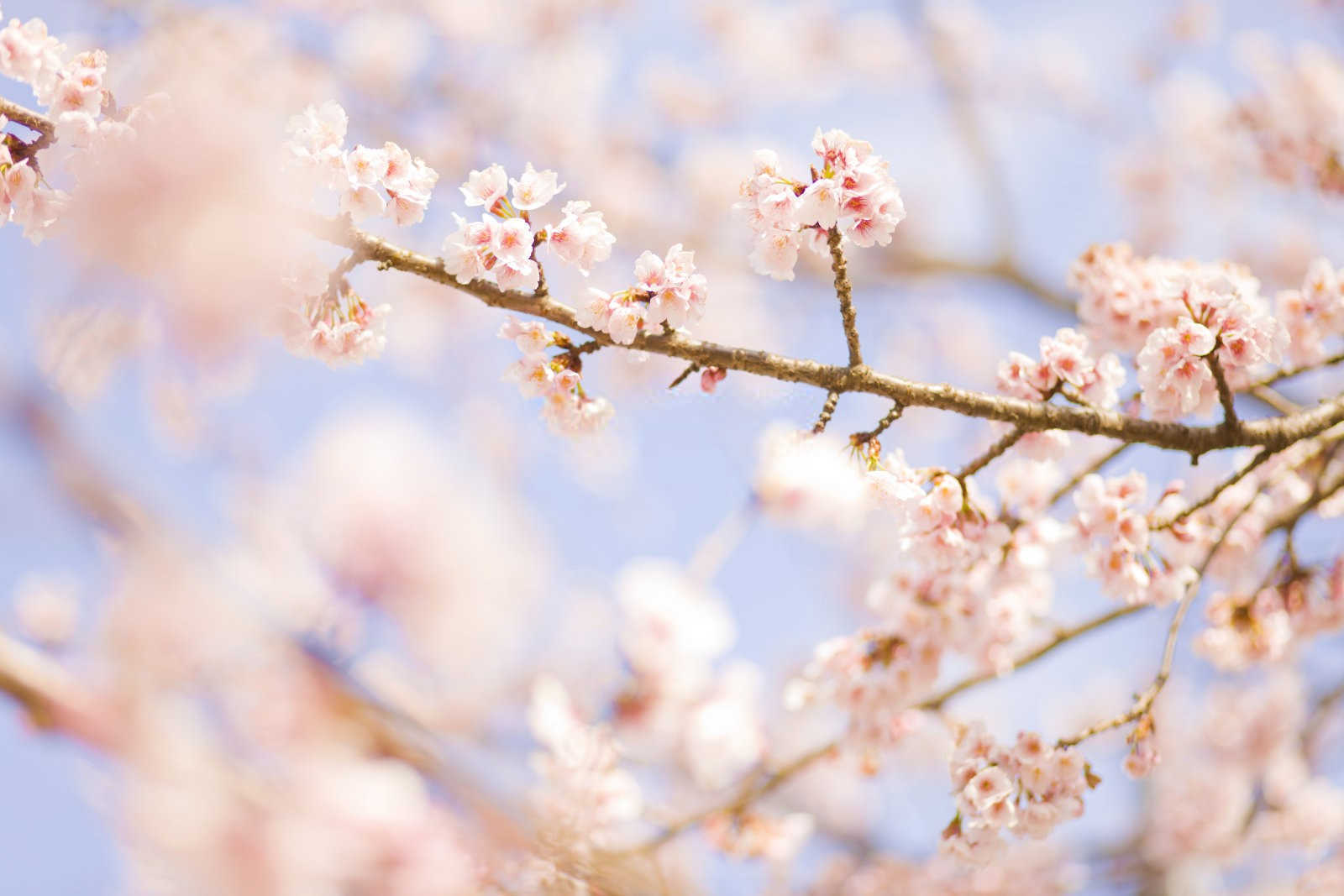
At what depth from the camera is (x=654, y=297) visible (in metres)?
2.00

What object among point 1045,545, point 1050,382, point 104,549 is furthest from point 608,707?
point 104,549

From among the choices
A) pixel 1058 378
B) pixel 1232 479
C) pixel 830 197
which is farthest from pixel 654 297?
pixel 1232 479

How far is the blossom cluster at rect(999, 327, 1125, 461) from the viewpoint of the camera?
2.26m

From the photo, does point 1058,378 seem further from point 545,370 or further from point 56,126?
point 56,126

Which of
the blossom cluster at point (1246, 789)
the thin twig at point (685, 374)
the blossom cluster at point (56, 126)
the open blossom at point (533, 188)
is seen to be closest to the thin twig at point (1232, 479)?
the thin twig at point (685, 374)

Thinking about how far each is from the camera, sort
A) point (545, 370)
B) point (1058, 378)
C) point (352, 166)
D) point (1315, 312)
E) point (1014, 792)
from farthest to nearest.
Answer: point (1315, 312)
point (1014, 792)
point (1058, 378)
point (545, 370)
point (352, 166)

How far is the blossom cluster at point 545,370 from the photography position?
6.94 feet

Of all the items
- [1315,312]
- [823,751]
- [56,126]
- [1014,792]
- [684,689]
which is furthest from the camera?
[684,689]

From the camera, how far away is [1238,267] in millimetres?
2867

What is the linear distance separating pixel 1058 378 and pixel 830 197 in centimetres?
84

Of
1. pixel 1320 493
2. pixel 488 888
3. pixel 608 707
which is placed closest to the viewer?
pixel 488 888

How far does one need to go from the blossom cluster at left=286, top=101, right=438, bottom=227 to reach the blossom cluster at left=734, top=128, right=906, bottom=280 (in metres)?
0.81

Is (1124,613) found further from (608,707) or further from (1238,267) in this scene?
(608,707)

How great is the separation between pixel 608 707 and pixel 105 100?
2963mm
